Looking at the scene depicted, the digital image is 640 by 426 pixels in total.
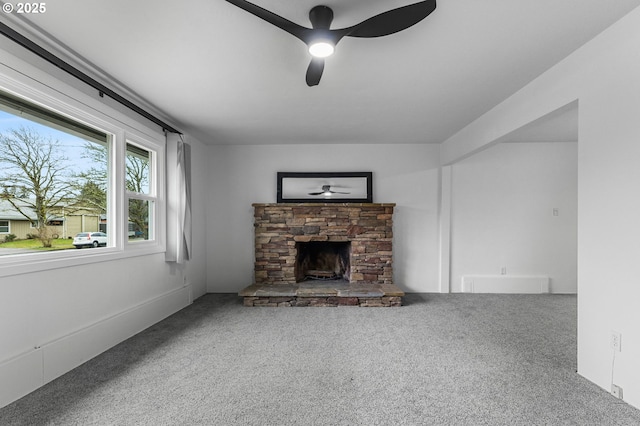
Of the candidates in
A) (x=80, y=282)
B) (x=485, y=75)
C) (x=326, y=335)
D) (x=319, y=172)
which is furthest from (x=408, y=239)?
(x=80, y=282)

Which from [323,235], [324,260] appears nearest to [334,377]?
[323,235]

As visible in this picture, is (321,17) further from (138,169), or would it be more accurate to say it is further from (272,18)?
(138,169)

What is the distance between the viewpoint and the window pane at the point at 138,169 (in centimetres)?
326

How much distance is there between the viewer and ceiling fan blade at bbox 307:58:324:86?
1975 millimetres

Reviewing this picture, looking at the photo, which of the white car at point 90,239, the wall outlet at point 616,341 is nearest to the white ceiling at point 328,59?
the white car at point 90,239

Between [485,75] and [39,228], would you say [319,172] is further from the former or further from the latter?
[39,228]

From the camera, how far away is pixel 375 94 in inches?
116

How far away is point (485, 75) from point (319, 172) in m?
2.76

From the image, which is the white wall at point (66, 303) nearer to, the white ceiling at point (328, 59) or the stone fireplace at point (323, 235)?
the white ceiling at point (328, 59)

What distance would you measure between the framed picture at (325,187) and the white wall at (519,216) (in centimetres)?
150

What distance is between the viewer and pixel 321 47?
1768mm

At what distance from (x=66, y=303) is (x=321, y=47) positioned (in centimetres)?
260

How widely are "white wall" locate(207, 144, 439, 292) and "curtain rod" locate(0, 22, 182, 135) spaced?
70.2 inches

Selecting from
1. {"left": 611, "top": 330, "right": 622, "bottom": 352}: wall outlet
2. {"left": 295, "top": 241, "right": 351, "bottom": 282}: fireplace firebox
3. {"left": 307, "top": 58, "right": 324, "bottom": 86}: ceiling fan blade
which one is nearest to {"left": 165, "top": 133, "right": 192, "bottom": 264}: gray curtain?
{"left": 295, "top": 241, "right": 351, "bottom": 282}: fireplace firebox
